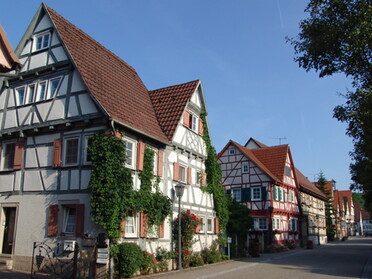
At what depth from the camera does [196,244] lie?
20.3 meters

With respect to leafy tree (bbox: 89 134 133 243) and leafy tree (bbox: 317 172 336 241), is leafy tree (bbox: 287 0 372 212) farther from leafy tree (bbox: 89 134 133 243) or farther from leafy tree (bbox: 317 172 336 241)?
leafy tree (bbox: 317 172 336 241)

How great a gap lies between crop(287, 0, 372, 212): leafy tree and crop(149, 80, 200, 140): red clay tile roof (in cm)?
666

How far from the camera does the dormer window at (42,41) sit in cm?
1752

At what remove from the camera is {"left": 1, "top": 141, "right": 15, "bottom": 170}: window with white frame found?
1752cm

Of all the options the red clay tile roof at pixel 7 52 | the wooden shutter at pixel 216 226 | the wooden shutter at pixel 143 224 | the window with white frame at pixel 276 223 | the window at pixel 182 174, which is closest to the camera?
the red clay tile roof at pixel 7 52

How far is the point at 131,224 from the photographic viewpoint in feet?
51.8

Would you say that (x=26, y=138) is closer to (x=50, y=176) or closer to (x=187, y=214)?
(x=50, y=176)

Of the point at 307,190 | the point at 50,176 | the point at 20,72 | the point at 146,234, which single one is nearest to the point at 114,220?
the point at 146,234

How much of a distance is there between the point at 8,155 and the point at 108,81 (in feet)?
18.8

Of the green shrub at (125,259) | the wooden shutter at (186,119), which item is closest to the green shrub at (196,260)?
the green shrub at (125,259)

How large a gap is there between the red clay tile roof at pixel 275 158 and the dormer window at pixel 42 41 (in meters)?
26.2

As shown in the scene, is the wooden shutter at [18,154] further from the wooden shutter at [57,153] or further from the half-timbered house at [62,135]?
the wooden shutter at [57,153]

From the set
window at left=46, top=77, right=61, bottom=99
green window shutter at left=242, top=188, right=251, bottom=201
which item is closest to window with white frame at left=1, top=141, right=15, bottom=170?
window at left=46, top=77, right=61, bottom=99

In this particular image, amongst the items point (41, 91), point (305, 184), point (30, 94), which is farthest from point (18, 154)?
point (305, 184)
